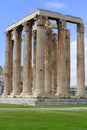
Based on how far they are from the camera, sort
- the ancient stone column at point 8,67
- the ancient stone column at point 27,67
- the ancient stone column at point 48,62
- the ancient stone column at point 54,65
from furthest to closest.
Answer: the ancient stone column at point 54,65, the ancient stone column at point 8,67, the ancient stone column at point 48,62, the ancient stone column at point 27,67

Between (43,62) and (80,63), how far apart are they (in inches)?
529

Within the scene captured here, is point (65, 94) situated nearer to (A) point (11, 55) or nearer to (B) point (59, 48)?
(B) point (59, 48)

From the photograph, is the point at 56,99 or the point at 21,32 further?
the point at 21,32

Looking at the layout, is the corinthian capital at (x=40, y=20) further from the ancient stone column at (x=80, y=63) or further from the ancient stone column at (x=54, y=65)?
the ancient stone column at (x=54, y=65)

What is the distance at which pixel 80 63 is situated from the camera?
95.4 meters

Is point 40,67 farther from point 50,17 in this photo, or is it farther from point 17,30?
point 17,30

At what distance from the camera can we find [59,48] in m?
92.3

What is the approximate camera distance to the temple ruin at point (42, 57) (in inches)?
3417

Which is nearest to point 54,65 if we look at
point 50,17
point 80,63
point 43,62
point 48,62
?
point 48,62

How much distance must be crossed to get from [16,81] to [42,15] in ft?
68.3

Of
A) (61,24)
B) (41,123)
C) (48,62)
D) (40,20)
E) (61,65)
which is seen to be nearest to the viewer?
(41,123)

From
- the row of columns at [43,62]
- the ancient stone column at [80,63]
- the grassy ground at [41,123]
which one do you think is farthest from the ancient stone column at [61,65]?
the grassy ground at [41,123]

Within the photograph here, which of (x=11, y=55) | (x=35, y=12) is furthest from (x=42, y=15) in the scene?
(x=11, y=55)

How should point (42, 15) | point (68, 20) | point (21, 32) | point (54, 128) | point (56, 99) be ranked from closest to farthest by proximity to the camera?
1. point (54, 128)
2. point (56, 99)
3. point (42, 15)
4. point (68, 20)
5. point (21, 32)
